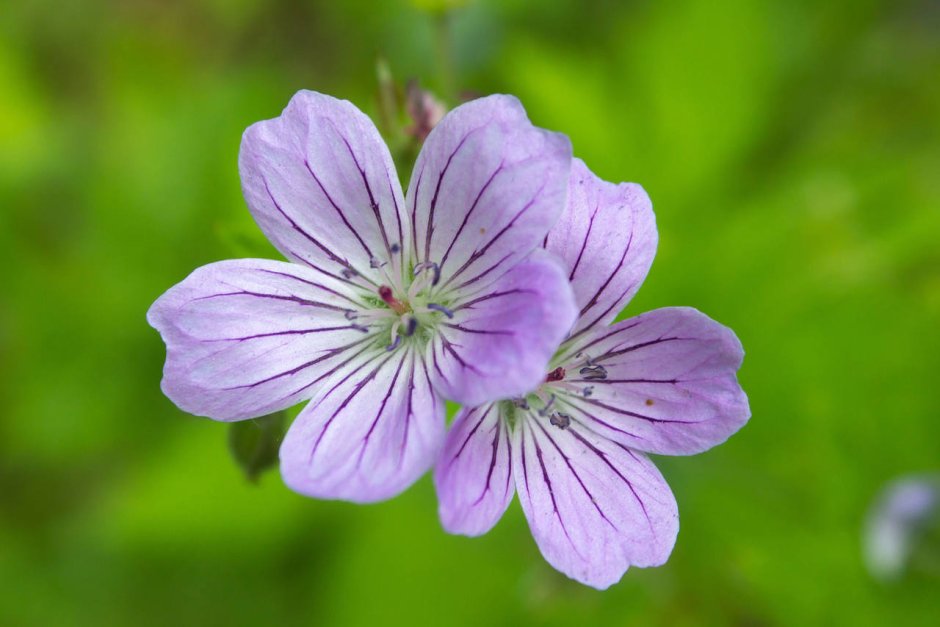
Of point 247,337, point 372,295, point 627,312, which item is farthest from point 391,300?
point 627,312

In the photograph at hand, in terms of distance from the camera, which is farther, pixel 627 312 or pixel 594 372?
pixel 627 312

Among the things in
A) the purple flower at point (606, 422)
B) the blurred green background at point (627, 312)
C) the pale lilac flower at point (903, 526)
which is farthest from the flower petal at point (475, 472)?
the pale lilac flower at point (903, 526)

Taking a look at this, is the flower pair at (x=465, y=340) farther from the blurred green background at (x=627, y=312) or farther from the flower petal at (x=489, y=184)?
the blurred green background at (x=627, y=312)

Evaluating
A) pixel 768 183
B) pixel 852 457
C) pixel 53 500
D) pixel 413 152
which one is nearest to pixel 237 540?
pixel 53 500

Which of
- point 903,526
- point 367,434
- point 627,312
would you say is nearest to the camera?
point 367,434

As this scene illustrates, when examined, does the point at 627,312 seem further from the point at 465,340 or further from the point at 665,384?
the point at 465,340

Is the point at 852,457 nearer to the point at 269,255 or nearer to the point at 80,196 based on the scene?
the point at 269,255
